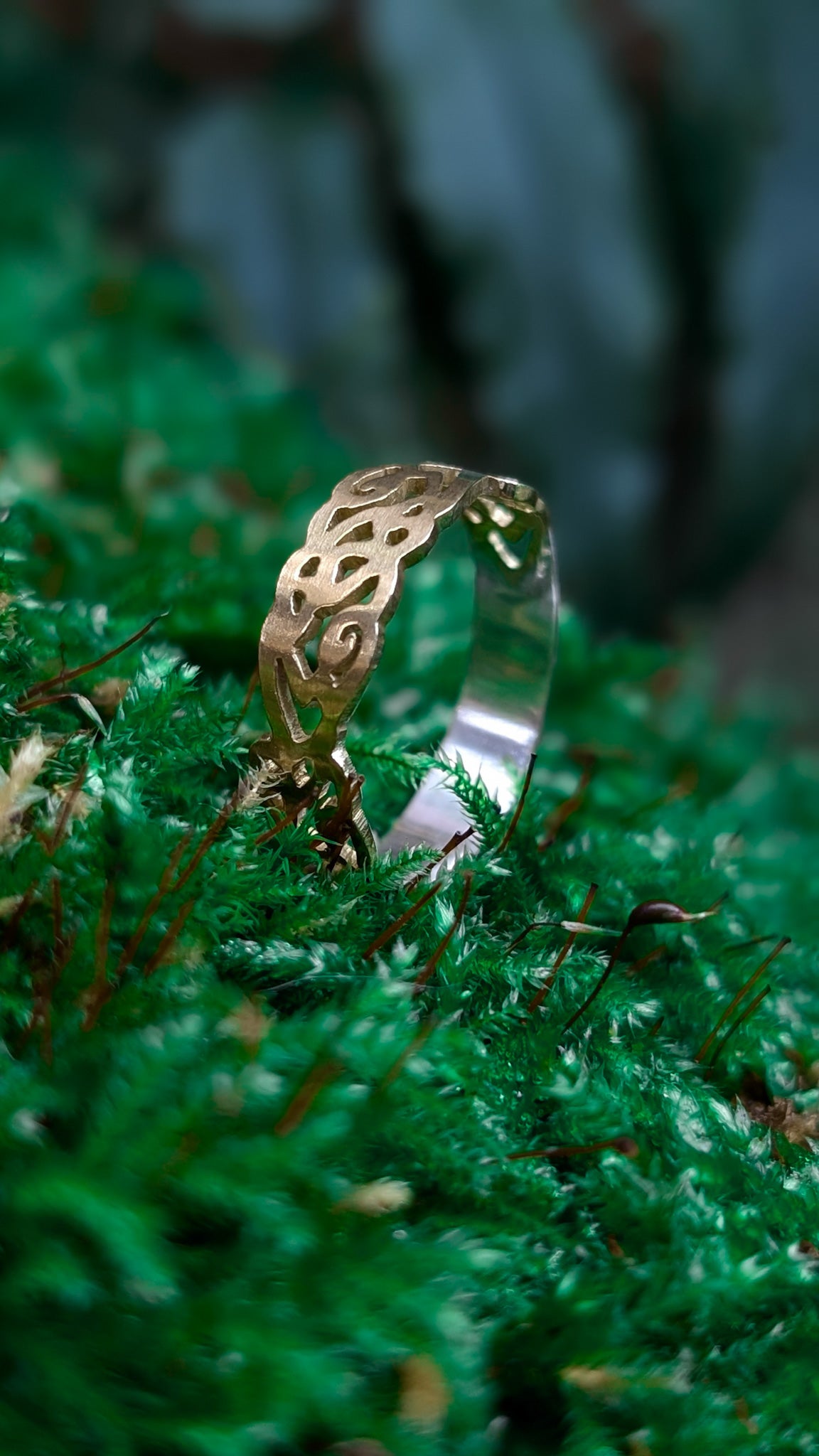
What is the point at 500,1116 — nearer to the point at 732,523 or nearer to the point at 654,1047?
the point at 654,1047

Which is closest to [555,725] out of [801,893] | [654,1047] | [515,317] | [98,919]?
[801,893]

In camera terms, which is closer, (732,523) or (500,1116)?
(500,1116)

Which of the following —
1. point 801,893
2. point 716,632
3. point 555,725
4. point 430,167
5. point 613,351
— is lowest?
point 801,893

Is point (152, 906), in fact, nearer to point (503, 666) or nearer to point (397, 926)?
point (397, 926)

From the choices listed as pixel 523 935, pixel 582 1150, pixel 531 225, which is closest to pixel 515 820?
pixel 523 935

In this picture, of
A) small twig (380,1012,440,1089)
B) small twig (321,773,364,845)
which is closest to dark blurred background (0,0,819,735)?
small twig (321,773,364,845)

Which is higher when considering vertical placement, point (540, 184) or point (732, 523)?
point (540, 184)

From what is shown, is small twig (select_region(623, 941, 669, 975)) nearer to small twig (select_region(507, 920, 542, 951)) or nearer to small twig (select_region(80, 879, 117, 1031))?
small twig (select_region(507, 920, 542, 951))

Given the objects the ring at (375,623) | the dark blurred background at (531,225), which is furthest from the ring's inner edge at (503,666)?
the dark blurred background at (531,225)
